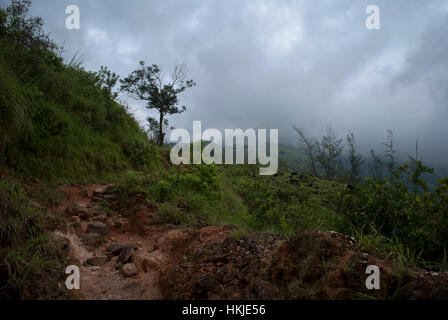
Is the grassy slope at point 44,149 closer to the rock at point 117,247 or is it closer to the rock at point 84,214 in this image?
the rock at point 84,214

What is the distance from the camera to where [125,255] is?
11.5 ft

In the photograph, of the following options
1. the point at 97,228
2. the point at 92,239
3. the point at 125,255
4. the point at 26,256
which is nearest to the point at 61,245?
the point at 26,256

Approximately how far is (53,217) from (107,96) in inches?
242

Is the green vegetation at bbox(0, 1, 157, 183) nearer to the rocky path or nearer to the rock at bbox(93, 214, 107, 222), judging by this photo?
the rocky path

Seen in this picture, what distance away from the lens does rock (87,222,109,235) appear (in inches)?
169

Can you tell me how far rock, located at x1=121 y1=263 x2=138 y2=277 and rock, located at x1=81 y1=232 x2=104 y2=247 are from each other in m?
0.99

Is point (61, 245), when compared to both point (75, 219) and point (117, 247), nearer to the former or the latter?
point (117, 247)

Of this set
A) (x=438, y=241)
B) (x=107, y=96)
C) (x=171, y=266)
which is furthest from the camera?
(x=107, y=96)

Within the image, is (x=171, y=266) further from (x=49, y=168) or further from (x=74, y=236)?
(x=49, y=168)

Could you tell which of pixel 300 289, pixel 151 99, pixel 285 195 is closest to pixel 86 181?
pixel 300 289

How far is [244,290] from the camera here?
87.7 inches

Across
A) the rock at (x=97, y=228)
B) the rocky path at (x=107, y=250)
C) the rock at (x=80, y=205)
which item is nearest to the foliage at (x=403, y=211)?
the rocky path at (x=107, y=250)

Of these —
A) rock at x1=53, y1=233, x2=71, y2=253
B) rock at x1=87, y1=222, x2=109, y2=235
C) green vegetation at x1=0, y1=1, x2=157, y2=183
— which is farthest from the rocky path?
green vegetation at x1=0, y1=1, x2=157, y2=183

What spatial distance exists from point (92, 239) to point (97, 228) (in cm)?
38
